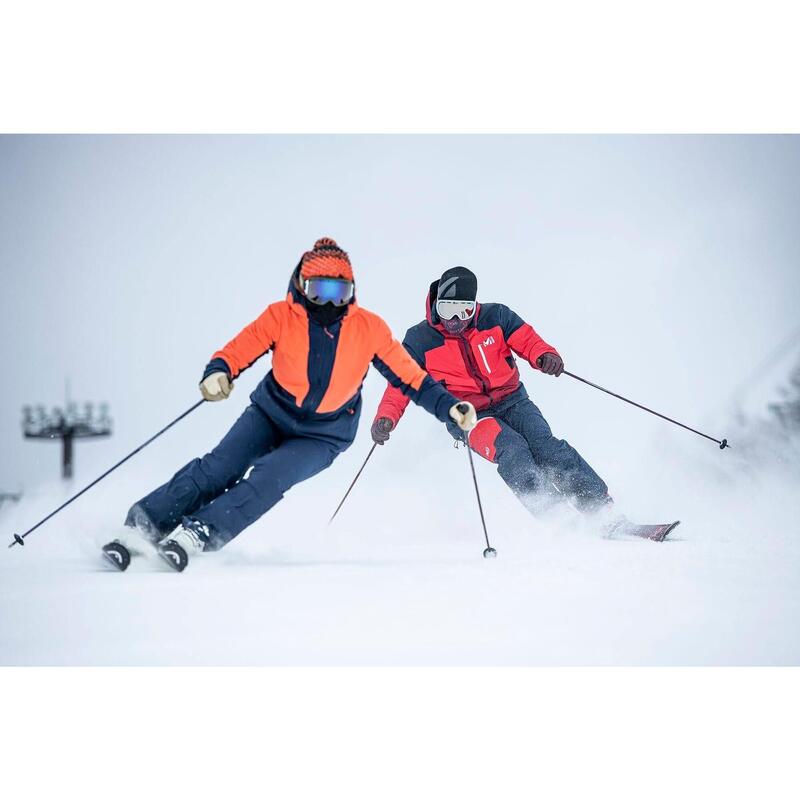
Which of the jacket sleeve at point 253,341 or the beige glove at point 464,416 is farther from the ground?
the jacket sleeve at point 253,341

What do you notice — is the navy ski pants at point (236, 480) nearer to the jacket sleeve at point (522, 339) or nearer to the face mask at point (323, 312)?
the face mask at point (323, 312)

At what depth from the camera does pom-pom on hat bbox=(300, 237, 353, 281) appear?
8.46ft

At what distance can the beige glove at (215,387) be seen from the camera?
8.07 ft

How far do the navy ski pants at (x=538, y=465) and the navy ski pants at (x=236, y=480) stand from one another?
0.73 m

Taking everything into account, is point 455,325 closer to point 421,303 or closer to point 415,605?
point 421,303

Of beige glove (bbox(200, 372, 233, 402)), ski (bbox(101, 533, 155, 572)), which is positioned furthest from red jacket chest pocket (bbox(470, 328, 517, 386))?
ski (bbox(101, 533, 155, 572))

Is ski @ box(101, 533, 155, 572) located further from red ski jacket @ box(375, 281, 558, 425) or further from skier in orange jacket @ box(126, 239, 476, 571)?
red ski jacket @ box(375, 281, 558, 425)

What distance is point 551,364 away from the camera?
3.09 m

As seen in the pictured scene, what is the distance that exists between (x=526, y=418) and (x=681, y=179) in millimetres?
1821

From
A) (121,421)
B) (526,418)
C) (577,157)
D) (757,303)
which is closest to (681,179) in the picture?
(577,157)

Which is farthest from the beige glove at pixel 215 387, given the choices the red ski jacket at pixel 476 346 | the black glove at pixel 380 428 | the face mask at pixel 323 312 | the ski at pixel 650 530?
the ski at pixel 650 530

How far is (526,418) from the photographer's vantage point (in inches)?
127

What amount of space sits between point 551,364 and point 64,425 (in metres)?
2.96

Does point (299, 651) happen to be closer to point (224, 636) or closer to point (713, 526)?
point (224, 636)
